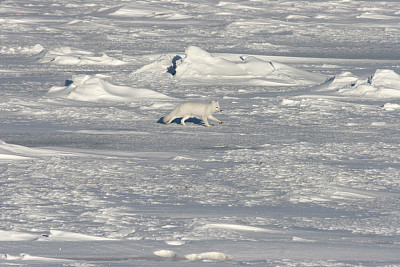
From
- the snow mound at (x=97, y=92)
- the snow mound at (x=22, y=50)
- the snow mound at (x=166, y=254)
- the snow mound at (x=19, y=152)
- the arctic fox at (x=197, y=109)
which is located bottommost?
the snow mound at (x=22, y=50)

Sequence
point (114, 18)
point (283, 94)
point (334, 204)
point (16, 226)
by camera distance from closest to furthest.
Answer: point (16, 226), point (334, 204), point (283, 94), point (114, 18)

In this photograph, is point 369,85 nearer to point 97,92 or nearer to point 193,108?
point 193,108

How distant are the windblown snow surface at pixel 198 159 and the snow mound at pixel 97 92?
0.13 feet

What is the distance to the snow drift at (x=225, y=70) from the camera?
14.9 metres

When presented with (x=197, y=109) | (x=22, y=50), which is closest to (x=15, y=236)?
(x=197, y=109)

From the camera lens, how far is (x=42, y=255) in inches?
178

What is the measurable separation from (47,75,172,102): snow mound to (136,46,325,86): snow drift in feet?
7.61

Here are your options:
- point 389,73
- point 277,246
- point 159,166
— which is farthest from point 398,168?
point 389,73

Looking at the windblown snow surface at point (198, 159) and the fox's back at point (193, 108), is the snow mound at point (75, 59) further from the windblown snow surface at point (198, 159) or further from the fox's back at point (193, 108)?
the fox's back at point (193, 108)

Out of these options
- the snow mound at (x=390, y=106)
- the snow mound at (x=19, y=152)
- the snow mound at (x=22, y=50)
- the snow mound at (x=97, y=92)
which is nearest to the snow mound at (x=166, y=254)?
the snow mound at (x=19, y=152)

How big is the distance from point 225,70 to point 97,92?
377cm

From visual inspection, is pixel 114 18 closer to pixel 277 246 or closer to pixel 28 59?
pixel 28 59

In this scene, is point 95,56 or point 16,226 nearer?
point 16,226

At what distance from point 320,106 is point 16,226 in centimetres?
721
